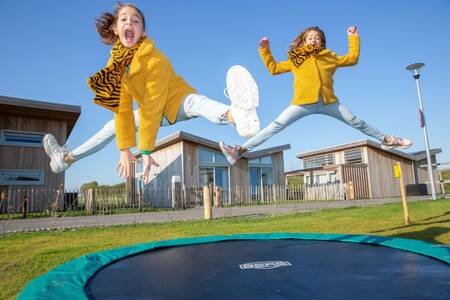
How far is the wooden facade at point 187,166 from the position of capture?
11336 millimetres

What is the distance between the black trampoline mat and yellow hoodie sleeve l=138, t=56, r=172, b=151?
88 cm

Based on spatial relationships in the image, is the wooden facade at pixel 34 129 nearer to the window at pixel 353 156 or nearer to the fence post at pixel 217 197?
the fence post at pixel 217 197

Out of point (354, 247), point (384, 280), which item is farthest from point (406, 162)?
point (384, 280)

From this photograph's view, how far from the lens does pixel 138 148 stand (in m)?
2.30

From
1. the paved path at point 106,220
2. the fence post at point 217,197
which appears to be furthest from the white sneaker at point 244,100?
the fence post at point 217,197

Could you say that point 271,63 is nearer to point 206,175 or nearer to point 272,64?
point 272,64

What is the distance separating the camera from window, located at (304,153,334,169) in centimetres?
1628

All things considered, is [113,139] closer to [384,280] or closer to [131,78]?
[131,78]

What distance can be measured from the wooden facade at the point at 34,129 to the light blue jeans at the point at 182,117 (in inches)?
273

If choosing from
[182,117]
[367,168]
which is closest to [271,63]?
[182,117]

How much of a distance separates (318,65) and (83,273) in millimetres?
2442

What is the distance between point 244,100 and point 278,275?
107 centimetres

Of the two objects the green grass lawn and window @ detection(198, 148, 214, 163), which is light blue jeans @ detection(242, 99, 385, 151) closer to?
the green grass lawn

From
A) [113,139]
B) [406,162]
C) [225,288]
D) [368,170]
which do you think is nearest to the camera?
[225,288]
